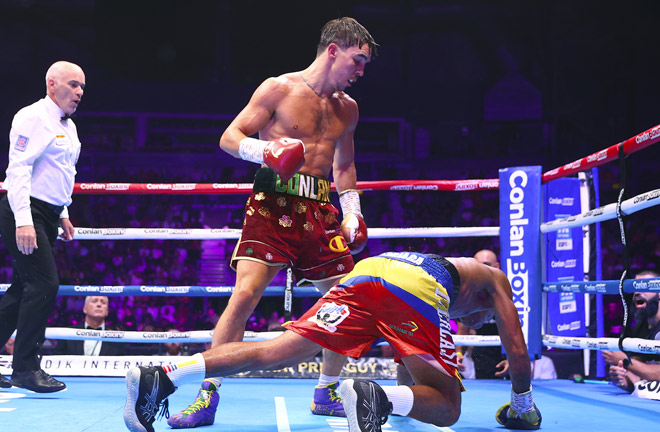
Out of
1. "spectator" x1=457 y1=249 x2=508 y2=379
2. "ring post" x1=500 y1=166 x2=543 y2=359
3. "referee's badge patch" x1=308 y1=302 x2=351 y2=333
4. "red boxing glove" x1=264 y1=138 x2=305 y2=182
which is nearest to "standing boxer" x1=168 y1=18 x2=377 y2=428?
"red boxing glove" x1=264 y1=138 x2=305 y2=182

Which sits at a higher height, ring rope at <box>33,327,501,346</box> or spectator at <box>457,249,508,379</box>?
ring rope at <box>33,327,501,346</box>

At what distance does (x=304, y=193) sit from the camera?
2.28m

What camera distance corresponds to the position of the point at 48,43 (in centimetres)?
1050

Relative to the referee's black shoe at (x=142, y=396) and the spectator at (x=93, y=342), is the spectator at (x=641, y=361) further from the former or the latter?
the spectator at (x=93, y=342)

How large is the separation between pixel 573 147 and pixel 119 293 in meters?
9.22

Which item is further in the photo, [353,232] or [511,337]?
[353,232]

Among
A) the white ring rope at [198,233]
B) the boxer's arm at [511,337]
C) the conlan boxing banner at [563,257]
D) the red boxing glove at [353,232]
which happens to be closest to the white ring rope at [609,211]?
the conlan boxing banner at [563,257]

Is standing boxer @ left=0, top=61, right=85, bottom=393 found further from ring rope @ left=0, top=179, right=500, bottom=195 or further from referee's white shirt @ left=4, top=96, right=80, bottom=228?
ring rope @ left=0, top=179, right=500, bottom=195

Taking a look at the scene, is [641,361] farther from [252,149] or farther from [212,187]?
[212,187]

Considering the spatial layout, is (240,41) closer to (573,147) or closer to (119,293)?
(573,147)

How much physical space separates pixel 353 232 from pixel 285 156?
0.58 m

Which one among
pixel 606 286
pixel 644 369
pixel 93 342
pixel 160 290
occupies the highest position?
pixel 606 286

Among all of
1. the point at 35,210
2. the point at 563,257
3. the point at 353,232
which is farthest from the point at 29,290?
the point at 563,257

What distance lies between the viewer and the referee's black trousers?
2621 mm
